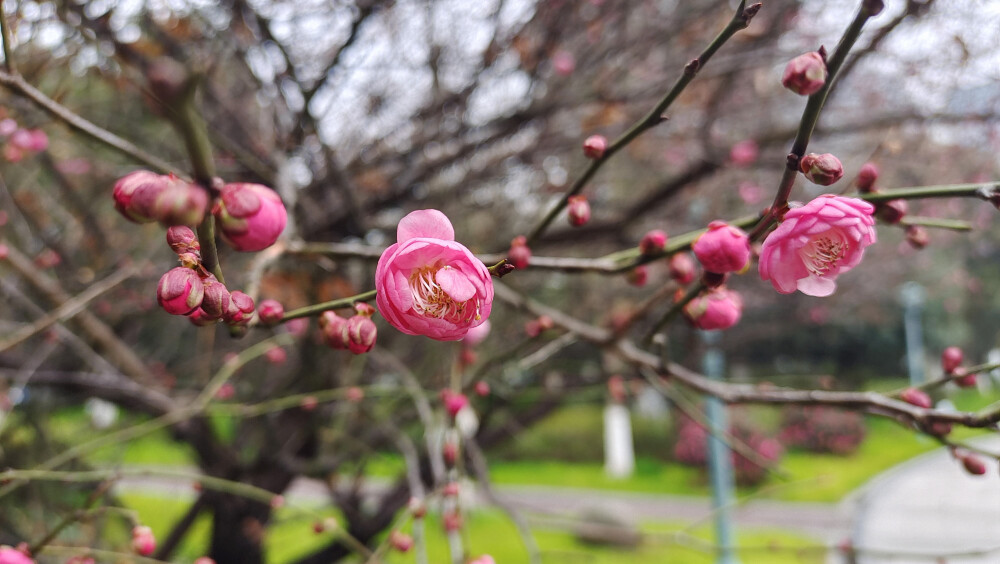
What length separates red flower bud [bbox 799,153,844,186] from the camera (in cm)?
66

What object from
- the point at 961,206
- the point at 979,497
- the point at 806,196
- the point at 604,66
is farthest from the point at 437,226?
the point at 979,497

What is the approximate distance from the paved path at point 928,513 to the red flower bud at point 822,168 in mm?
5180

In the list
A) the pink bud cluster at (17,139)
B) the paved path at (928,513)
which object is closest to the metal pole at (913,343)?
the paved path at (928,513)

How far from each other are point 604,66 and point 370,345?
8.15ft

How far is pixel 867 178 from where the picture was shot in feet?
3.05

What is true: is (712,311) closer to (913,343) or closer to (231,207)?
(231,207)

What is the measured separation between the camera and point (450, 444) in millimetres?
1299

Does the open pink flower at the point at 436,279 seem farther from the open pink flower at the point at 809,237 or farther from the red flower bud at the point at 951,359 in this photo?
the red flower bud at the point at 951,359

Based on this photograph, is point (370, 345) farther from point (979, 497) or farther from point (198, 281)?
point (979, 497)

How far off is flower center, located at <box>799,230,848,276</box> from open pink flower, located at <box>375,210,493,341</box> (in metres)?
0.36

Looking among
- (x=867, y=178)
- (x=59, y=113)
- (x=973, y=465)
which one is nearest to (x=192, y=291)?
(x=59, y=113)

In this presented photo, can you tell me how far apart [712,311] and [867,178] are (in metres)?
0.33

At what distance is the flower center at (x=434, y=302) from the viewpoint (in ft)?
2.12

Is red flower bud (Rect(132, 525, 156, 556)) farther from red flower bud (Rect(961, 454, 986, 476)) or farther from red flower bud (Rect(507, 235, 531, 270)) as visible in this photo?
red flower bud (Rect(961, 454, 986, 476))
